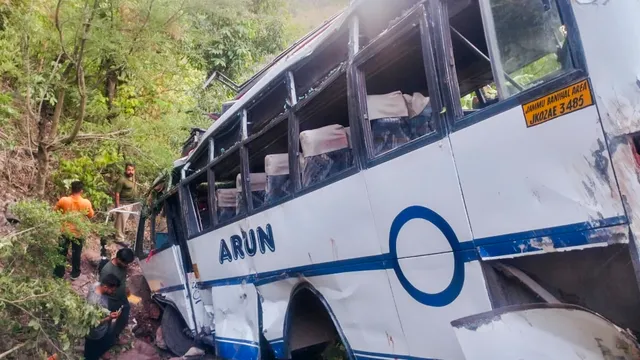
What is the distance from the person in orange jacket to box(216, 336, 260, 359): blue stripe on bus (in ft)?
5.82

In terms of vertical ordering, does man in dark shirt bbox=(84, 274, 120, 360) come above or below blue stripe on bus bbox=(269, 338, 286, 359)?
above

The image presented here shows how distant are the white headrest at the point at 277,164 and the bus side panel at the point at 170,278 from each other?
247 centimetres

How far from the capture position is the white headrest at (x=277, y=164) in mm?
3842

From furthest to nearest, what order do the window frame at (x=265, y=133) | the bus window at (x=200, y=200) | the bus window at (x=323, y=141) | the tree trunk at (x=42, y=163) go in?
the tree trunk at (x=42, y=163), the bus window at (x=200, y=200), the window frame at (x=265, y=133), the bus window at (x=323, y=141)

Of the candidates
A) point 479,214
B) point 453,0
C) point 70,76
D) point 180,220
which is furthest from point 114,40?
point 479,214

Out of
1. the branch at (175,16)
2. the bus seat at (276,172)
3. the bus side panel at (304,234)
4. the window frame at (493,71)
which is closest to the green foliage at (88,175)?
the branch at (175,16)

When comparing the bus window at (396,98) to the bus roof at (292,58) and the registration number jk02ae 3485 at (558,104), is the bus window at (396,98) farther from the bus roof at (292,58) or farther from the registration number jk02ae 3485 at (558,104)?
the registration number jk02ae 3485 at (558,104)

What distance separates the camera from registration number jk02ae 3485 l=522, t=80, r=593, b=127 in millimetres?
1730

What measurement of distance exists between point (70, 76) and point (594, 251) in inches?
315

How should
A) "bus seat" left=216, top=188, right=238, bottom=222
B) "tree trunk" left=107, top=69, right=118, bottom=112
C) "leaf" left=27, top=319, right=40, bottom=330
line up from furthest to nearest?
"tree trunk" left=107, top=69, right=118, bottom=112 → "bus seat" left=216, top=188, right=238, bottom=222 → "leaf" left=27, top=319, right=40, bottom=330

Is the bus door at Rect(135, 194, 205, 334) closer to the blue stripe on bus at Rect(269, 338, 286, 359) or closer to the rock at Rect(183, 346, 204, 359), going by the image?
the rock at Rect(183, 346, 204, 359)

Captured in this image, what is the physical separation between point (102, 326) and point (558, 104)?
5104 millimetres

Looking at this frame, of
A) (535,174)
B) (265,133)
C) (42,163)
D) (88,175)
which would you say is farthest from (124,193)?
(535,174)

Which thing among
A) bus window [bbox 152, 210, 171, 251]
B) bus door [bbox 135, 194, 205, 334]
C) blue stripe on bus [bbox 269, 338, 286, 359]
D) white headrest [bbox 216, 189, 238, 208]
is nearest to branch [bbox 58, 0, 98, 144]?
bus door [bbox 135, 194, 205, 334]
